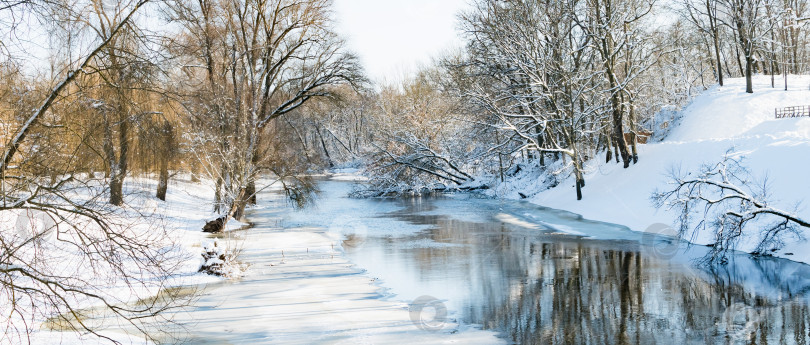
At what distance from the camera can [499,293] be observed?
1199 cm

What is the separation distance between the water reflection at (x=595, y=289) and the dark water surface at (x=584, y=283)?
0.9 inches

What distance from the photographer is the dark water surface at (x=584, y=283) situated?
9.41m

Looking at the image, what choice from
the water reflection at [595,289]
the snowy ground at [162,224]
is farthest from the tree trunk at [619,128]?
the snowy ground at [162,224]

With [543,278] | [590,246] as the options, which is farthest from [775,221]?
[543,278]

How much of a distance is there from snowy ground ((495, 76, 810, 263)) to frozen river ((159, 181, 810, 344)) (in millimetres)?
2558

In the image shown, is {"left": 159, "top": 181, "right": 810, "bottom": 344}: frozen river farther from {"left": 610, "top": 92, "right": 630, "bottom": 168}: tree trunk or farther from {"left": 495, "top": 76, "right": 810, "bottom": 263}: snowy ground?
{"left": 610, "top": 92, "right": 630, "bottom": 168}: tree trunk

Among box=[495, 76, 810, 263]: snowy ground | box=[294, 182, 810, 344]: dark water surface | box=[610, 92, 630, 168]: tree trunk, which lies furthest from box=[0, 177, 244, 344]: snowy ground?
box=[610, 92, 630, 168]: tree trunk

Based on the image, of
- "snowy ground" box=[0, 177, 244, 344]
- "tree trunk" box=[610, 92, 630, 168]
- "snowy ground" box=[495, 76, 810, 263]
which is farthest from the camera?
"tree trunk" box=[610, 92, 630, 168]

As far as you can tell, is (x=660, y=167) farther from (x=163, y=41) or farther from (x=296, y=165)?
(x=163, y=41)

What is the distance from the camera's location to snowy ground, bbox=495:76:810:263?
18234 mm

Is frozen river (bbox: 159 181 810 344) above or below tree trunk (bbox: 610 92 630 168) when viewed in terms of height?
below

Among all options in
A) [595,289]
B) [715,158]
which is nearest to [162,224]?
[595,289]

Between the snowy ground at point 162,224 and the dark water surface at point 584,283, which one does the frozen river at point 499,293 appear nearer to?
the dark water surface at point 584,283

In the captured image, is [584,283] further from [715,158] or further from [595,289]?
[715,158]
